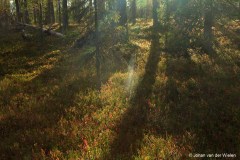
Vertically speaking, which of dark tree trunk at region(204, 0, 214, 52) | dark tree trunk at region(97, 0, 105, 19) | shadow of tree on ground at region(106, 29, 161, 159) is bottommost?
shadow of tree on ground at region(106, 29, 161, 159)

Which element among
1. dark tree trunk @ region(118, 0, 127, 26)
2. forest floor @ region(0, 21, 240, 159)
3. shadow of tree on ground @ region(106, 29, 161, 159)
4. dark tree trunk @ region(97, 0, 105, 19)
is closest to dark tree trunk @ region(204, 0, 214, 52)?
forest floor @ region(0, 21, 240, 159)

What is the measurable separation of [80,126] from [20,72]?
33.7 feet

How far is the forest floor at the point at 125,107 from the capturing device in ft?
23.8

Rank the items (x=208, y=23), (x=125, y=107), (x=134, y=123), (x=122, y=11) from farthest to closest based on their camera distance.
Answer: (x=122, y=11) < (x=208, y=23) < (x=125, y=107) < (x=134, y=123)

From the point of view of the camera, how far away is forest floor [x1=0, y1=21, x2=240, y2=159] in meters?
7.26

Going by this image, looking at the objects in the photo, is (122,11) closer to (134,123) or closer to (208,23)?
(208,23)

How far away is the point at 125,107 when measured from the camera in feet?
33.7

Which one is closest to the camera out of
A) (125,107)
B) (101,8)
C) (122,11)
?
(125,107)

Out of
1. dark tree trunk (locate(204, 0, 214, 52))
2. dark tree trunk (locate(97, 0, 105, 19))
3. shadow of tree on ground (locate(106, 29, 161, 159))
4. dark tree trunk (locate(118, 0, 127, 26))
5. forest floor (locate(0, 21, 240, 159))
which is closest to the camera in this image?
shadow of tree on ground (locate(106, 29, 161, 159))

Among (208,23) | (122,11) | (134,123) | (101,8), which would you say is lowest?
(134,123)

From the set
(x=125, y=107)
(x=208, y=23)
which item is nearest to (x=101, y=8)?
(x=208, y=23)

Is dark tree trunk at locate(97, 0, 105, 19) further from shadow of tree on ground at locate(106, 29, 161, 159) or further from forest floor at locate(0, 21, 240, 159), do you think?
shadow of tree on ground at locate(106, 29, 161, 159)

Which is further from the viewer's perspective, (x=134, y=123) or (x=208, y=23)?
(x=208, y=23)

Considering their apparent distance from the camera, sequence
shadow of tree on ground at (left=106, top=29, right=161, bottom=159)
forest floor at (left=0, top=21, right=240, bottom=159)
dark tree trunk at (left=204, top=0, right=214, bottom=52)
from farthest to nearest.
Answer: dark tree trunk at (left=204, top=0, right=214, bottom=52) < forest floor at (left=0, top=21, right=240, bottom=159) < shadow of tree on ground at (left=106, top=29, right=161, bottom=159)
